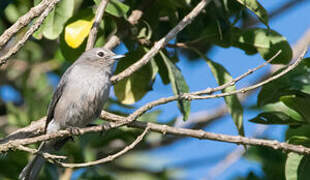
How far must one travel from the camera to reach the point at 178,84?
16.3 feet

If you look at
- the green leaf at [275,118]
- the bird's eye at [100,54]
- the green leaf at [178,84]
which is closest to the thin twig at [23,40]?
the green leaf at [178,84]

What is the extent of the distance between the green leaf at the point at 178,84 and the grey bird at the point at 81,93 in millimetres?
777

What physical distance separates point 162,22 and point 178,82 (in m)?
1.21

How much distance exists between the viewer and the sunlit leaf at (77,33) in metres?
5.11

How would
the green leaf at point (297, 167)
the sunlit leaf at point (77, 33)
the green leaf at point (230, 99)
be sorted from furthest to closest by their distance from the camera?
the sunlit leaf at point (77, 33) < the green leaf at point (230, 99) < the green leaf at point (297, 167)

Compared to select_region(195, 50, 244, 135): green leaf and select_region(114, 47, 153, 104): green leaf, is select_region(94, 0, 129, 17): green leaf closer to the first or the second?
select_region(114, 47, 153, 104): green leaf

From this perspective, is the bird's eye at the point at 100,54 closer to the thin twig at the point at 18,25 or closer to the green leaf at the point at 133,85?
the green leaf at the point at 133,85

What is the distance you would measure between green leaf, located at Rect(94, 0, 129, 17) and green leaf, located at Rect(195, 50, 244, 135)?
3.54 ft

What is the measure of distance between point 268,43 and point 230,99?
0.77 m

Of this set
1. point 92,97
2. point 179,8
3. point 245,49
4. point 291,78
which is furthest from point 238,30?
point 92,97

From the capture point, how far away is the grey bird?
5.36 m

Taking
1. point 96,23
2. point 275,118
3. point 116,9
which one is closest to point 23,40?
point 96,23

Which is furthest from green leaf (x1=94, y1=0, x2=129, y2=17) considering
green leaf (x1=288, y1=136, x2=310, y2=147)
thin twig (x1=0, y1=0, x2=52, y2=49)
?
green leaf (x1=288, y1=136, x2=310, y2=147)

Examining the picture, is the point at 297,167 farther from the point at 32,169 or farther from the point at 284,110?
the point at 32,169
